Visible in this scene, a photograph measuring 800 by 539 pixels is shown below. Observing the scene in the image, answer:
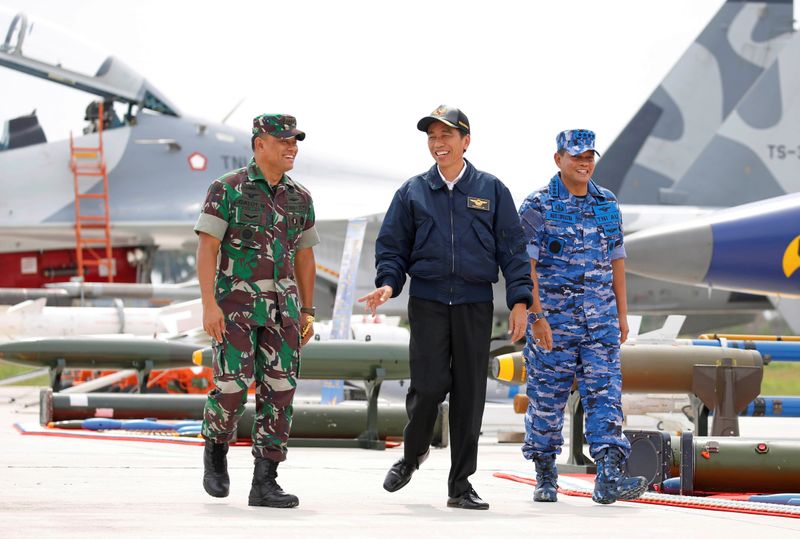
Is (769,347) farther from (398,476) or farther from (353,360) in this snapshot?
(398,476)

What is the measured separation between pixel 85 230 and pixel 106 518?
55.7 feet

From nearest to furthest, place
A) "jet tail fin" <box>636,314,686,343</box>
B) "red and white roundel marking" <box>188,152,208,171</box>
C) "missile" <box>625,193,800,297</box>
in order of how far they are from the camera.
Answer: "missile" <box>625,193,800,297</box>, "jet tail fin" <box>636,314,686,343</box>, "red and white roundel marking" <box>188,152,208,171</box>

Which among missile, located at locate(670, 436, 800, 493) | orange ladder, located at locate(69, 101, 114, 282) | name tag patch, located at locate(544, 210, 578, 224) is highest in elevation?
orange ladder, located at locate(69, 101, 114, 282)

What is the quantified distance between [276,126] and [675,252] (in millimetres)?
4073

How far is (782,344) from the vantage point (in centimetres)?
1067

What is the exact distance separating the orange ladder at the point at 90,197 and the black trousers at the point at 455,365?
15968mm

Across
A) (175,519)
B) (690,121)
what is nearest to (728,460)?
(175,519)

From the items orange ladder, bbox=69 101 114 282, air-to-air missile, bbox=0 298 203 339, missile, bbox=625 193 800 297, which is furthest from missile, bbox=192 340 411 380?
orange ladder, bbox=69 101 114 282

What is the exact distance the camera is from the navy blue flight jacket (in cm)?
530

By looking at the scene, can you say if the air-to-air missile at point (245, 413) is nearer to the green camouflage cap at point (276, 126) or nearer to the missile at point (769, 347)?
the missile at point (769, 347)

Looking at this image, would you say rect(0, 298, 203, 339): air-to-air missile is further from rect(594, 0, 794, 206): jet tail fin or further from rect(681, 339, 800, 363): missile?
rect(681, 339, 800, 363): missile

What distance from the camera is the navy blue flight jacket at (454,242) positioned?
209 inches

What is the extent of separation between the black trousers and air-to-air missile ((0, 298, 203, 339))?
1371 cm

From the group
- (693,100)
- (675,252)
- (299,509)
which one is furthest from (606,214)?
(693,100)
